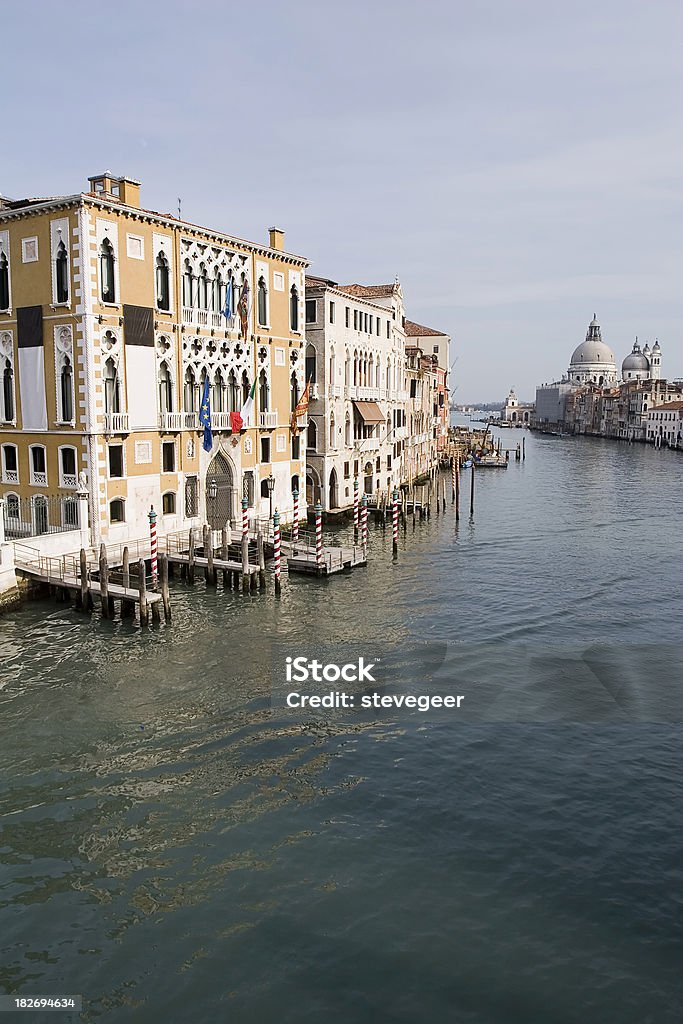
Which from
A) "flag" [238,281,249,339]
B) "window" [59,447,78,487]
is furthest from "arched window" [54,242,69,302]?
"flag" [238,281,249,339]

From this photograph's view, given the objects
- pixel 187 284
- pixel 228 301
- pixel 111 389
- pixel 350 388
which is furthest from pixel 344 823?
pixel 350 388

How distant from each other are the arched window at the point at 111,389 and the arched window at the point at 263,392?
791 cm

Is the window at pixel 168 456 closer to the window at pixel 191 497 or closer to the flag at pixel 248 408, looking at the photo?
the window at pixel 191 497

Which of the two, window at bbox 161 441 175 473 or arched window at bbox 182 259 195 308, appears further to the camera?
arched window at bbox 182 259 195 308

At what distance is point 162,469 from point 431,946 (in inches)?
843

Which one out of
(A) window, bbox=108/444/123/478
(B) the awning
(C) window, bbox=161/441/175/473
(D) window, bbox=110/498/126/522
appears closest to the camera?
(A) window, bbox=108/444/123/478

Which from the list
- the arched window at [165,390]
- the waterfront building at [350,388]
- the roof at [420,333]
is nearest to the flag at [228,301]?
the arched window at [165,390]

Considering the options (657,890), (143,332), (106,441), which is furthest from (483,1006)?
(143,332)

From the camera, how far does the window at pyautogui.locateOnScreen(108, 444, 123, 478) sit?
26.3 m

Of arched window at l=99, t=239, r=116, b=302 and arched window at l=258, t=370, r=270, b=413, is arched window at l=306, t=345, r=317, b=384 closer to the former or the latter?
arched window at l=258, t=370, r=270, b=413

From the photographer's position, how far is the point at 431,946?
917 centimetres

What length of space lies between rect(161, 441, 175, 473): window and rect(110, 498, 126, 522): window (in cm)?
235

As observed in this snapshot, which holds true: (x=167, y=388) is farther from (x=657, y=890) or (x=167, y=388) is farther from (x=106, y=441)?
(x=657, y=890)

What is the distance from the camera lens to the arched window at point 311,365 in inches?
1502
